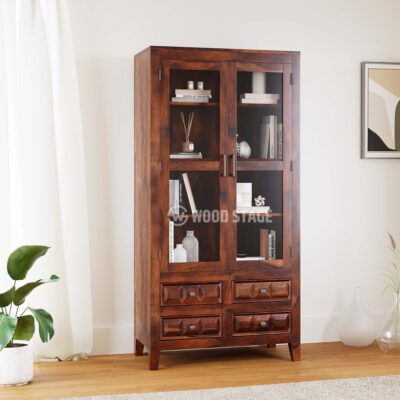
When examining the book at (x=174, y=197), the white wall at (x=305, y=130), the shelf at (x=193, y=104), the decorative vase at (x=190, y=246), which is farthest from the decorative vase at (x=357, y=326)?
the shelf at (x=193, y=104)

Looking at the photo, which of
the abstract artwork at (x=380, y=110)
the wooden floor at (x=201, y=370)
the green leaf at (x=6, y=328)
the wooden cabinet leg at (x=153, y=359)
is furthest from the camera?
the abstract artwork at (x=380, y=110)

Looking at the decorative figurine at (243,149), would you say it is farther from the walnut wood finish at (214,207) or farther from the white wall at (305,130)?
the white wall at (305,130)

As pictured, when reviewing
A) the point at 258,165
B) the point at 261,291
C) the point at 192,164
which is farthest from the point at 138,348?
the point at 258,165

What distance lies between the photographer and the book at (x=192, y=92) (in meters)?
4.34

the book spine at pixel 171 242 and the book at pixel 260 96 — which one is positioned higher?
the book at pixel 260 96

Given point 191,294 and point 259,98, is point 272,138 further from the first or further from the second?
point 191,294

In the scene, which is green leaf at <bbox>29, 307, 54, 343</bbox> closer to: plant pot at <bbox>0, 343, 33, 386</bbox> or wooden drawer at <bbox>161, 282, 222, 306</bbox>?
plant pot at <bbox>0, 343, 33, 386</bbox>

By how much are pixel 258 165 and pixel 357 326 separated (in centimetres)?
126

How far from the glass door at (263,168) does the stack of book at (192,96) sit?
191mm

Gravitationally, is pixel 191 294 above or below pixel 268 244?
below

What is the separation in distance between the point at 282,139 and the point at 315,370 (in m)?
1.32

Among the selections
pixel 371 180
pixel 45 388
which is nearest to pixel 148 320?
pixel 45 388

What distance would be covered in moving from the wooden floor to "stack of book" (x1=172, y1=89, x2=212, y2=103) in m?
1.50

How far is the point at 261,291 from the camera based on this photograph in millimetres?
4477
